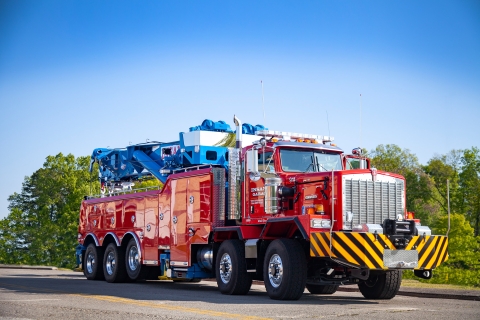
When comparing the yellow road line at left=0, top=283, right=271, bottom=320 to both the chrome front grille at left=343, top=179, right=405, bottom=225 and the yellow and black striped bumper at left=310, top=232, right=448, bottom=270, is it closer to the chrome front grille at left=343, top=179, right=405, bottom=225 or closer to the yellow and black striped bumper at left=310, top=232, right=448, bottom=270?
the yellow and black striped bumper at left=310, top=232, right=448, bottom=270

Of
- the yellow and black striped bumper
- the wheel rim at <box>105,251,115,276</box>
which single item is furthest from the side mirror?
the wheel rim at <box>105,251,115,276</box>

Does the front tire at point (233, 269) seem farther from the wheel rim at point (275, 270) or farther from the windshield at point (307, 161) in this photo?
the windshield at point (307, 161)

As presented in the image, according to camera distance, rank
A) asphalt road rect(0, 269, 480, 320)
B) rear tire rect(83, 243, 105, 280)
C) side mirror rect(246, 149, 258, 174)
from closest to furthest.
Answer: asphalt road rect(0, 269, 480, 320), side mirror rect(246, 149, 258, 174), rear tire rect(83, 243, 105, 280)

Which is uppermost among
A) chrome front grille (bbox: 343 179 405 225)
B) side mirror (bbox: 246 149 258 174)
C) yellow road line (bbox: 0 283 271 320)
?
side mirror (bbox: 246 149 258 174)

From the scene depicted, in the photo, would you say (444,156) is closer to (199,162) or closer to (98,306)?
(199,162)

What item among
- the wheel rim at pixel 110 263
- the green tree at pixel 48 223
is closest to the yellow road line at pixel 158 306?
the wheel rim at pixel 110 263

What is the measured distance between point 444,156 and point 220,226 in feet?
Answer: 207

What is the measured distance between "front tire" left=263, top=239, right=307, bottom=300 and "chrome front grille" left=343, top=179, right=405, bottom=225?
1.39m

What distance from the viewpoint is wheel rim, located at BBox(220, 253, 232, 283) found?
16472 mm

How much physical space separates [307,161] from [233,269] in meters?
3.06

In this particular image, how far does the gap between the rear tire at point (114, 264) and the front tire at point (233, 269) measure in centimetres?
637

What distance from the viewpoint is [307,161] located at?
53.5 ft

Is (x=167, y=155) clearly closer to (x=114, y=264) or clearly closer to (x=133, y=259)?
(x=133, y=259)

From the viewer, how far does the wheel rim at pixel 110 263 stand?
22764mm
